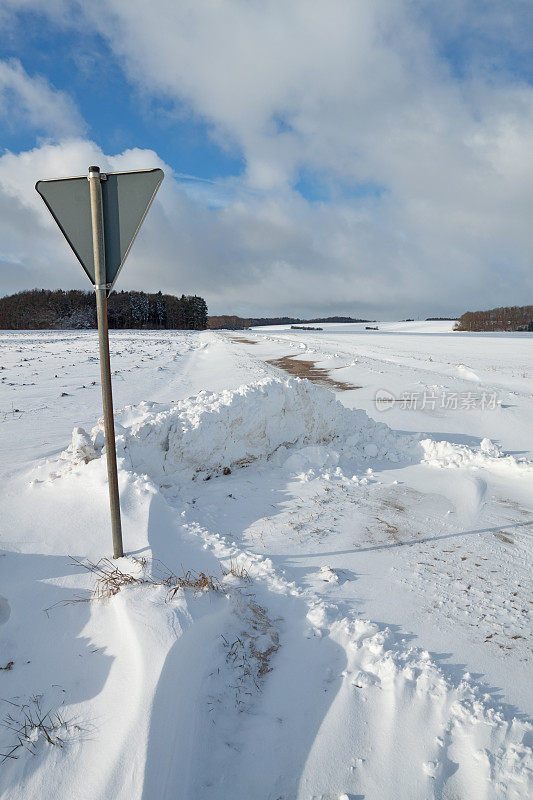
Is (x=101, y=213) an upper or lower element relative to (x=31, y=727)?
upper

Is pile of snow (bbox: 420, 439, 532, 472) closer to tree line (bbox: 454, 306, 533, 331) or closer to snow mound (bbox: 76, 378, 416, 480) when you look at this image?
snow mound (bbox: 76, 378, 416, 480)

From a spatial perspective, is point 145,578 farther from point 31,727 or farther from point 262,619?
point 31,727

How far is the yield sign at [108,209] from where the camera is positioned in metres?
2.53

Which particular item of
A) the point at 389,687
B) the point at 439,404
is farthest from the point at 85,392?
the point at 389,687

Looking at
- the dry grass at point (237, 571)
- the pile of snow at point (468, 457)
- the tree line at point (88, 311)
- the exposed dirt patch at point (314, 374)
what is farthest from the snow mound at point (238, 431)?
the tree line at point (88, 311)

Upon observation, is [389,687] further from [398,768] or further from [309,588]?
[309,588]

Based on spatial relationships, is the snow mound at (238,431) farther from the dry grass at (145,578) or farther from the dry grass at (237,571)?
the dry grass at (237,571)

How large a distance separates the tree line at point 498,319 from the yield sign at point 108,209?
71.5 m

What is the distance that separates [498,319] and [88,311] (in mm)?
76081

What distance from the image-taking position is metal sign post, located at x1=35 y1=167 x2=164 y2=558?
2.53 meters

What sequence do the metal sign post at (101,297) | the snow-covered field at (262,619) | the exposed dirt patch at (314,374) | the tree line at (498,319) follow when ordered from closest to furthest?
1. the snow-covered field at (262,619)
2. the metal sign post at (101,297)
3. the exposed dirt patch at (314,374)
4. the tree line at (498,319)

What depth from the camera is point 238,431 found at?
552cm

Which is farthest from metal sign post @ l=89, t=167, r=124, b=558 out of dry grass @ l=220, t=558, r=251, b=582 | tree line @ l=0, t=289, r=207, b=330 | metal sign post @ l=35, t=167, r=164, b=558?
tree line @ l=0, t=289, r=207, b=330

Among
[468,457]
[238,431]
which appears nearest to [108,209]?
[238,431]
